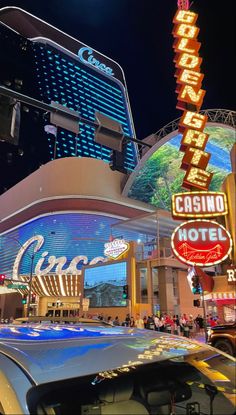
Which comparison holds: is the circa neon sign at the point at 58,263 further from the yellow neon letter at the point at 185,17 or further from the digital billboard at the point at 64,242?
the yellow neon letter at the point at 185,17

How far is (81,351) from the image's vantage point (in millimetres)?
1939

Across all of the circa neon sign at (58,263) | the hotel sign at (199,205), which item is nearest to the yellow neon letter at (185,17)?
the hotel sign at (199,205)

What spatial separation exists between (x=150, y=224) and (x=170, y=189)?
5171mm

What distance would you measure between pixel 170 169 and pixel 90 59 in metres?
84.9

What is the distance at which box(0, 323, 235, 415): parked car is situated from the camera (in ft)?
5.37

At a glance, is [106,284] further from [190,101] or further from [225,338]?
[225,338]

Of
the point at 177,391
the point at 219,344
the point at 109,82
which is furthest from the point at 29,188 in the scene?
the point at 109,82

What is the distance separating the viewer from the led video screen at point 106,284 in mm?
34812

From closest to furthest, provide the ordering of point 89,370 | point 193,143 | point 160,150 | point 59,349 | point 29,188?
point 89,370
point 59,349
point 193,143
point 160,150
point 29,188

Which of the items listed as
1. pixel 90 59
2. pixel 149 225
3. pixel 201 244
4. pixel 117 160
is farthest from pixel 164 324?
pixel 90 59

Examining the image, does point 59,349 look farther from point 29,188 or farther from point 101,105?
point 101,105

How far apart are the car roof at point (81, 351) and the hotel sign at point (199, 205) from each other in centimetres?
2006

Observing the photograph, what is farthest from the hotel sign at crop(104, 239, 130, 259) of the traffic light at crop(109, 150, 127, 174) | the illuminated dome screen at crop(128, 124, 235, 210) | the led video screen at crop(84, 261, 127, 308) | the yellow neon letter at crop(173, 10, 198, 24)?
the traffic light at crop(109, 150, 127, 174)

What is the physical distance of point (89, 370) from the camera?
1.79 metres
